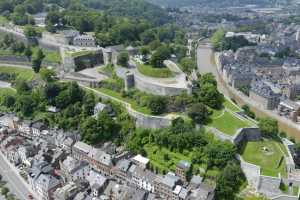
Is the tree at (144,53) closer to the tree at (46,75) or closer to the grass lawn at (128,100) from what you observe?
the grass lawn at (128,100)

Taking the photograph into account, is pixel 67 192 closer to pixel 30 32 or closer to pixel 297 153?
pixel 297 153

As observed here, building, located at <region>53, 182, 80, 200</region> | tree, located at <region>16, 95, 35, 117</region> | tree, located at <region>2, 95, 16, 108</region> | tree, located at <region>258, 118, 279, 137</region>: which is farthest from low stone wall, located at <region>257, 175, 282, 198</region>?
tree, located at <region>2, 95, 16, 108</region>

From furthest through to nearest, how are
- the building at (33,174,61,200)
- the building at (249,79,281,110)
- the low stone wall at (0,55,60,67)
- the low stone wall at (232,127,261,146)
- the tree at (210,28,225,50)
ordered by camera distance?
1. the tree at (210,28,225,50)
2. the low stone wall at (0,55,60,67)
3. the building at (249,79,281,110)
4. the low stone wall at (232,127,261,146)
5. the building at (33,174,61,200)

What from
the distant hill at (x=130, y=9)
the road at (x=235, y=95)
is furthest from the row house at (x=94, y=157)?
the distant hill at (x=130, y=9)

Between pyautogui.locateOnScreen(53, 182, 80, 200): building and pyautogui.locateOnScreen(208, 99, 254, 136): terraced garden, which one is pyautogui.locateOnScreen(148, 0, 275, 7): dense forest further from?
pyautogui.locateOnScreen(53, 182, 80, 200): building

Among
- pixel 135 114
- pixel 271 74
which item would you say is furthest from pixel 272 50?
pixel 135 114

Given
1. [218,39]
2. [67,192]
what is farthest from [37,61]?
[218,39]
